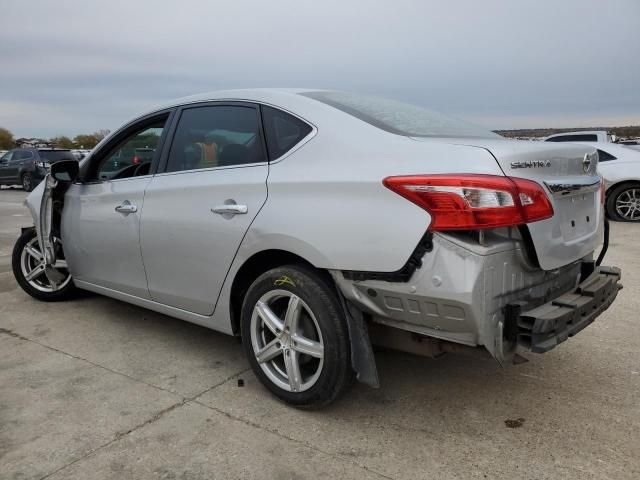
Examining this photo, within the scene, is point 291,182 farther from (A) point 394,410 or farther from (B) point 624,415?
(B) point 624,415

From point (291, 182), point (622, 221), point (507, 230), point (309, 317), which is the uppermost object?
point (291, 182)

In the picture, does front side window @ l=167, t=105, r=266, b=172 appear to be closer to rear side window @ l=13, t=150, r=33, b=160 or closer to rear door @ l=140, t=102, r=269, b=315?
rear door @ l=140, t=102, r=269, b=315

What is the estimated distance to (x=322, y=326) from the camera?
2.68 metres

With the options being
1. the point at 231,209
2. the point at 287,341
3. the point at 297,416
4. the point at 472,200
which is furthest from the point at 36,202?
the point at 472,200

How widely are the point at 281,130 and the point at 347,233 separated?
2.69 ft

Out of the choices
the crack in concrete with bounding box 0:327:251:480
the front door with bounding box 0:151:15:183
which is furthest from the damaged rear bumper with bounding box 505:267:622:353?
the front door with bounding box 0:151:15:183

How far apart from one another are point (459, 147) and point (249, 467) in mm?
1698

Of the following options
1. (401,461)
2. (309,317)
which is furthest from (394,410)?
(309,317)

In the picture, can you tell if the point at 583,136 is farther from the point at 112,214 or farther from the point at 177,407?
the point at 177,407

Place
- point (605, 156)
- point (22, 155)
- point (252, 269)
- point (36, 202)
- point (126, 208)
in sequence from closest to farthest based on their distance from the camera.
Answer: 1. point (252, 269)
2. point (126, 208)
3. point (36, 202)
4. point (605, 156)
5. point (22, 155)

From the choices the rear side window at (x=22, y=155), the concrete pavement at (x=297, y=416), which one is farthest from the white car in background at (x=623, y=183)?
the rear side window at (x=22, y=155)

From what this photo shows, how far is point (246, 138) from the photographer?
3158 mm

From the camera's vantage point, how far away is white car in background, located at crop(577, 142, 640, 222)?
380 inches

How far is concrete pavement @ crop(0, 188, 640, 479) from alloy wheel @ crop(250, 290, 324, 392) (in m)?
0.19
